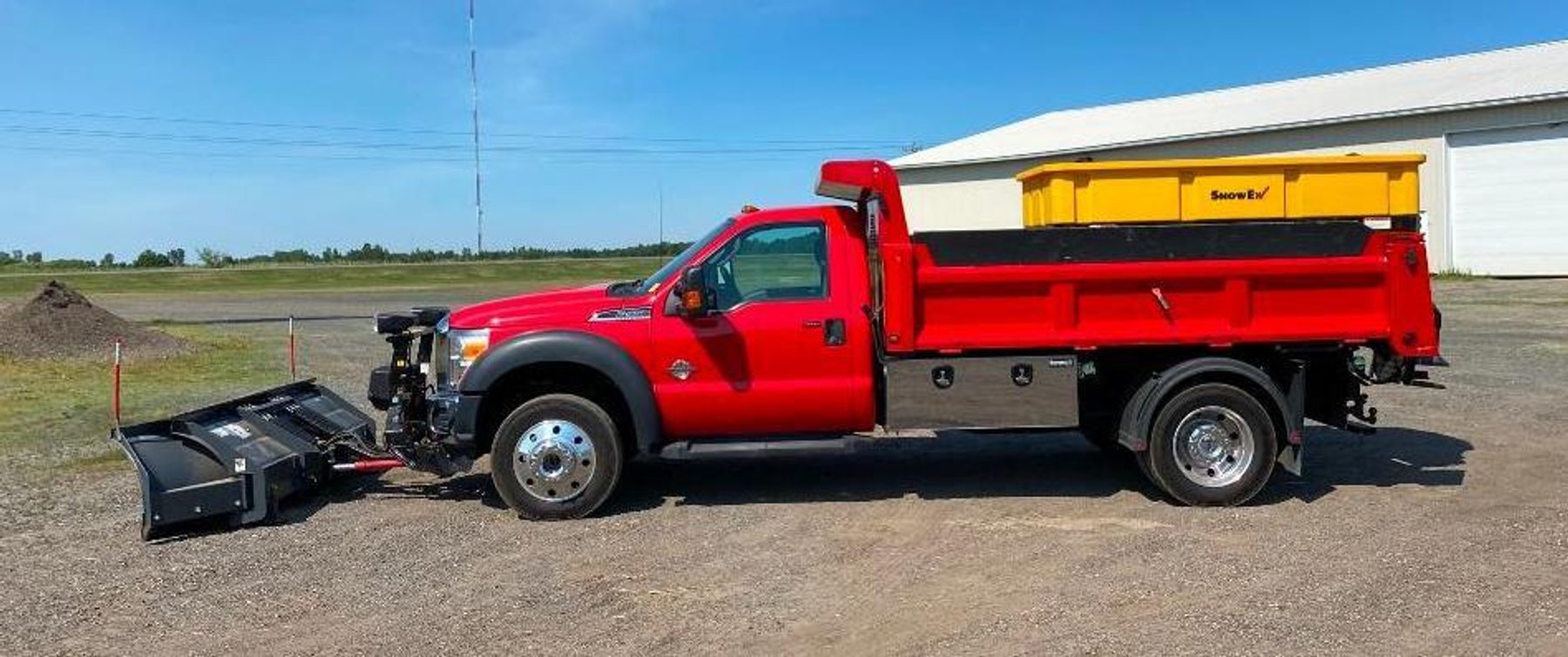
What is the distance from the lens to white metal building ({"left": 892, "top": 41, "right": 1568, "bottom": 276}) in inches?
1103

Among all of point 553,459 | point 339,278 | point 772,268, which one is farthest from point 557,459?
point 339,278

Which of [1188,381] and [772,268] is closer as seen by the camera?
[1188,381]

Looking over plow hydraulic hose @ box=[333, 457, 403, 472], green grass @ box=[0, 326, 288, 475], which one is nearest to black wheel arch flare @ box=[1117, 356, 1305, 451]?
plow hydraulic hose @ box=[333, 457, 403, 472]

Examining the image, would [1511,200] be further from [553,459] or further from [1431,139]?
[553,459]

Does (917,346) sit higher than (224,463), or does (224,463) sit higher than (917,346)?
(917,346)

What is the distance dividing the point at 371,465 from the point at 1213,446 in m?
5.36

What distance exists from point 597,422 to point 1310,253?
4.45m

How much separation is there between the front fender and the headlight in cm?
13

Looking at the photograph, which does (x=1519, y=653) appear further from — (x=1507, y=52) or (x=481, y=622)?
(x=1507, y=52)

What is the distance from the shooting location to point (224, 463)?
7.01m

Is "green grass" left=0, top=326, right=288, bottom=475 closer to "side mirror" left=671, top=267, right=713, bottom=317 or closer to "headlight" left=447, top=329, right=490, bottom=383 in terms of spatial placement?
"headlight" left=447, top=329, right=490, bottom=383

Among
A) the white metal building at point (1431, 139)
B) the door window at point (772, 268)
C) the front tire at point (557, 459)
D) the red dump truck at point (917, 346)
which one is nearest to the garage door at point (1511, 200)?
the white metal building at point (1431, 139)

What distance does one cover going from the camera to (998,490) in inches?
308

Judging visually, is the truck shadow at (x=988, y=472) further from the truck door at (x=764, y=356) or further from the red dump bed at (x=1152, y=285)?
the red dump bed at (x=1152, y=285)
